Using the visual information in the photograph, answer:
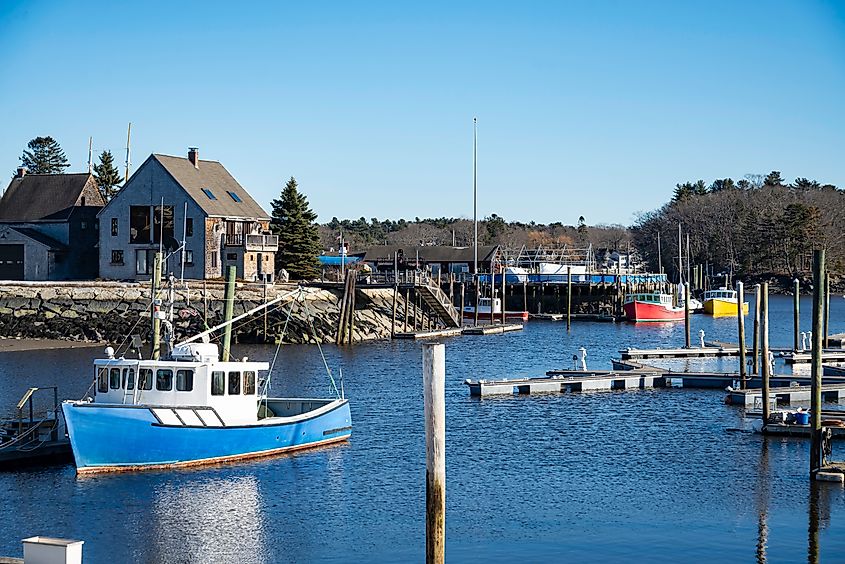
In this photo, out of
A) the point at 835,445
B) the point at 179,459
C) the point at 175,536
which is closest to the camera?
the point at 175,536

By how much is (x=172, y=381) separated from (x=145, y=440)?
1.73 metres

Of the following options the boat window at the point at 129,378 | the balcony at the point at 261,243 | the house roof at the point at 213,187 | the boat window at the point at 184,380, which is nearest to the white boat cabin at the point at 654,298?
the balcony at the point at 261,243

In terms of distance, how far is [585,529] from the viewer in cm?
2594

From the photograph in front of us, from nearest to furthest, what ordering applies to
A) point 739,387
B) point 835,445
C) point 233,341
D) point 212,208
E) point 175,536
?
1. point 175,536
2. point 835,445
3. point 739,387
4. point 233,341
5. point 212,208

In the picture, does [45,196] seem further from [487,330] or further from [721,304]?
[721,304]

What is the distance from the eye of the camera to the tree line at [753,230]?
151 m

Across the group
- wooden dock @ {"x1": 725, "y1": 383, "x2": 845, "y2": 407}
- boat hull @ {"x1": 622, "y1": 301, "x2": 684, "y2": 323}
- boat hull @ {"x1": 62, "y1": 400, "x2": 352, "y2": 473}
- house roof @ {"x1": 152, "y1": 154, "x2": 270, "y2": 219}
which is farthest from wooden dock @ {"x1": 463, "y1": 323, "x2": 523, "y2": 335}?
boat hull @ {"x1": 62, "y1": 400, "x2": 352, "y2": 473}

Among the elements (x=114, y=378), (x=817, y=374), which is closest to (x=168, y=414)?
(x=114, y=378)

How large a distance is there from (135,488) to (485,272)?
84.2 meters

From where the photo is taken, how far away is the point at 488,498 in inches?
1137

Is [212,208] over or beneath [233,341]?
over

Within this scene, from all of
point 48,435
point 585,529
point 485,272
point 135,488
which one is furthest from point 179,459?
point 485,272

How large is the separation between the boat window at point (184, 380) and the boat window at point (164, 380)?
19 cm

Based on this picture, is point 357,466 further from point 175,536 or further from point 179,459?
point 175,536
